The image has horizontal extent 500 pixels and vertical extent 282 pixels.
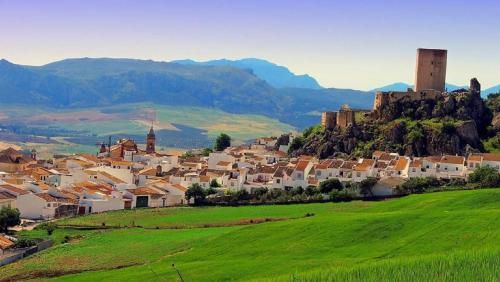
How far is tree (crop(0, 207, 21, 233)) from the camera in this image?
63.7 m

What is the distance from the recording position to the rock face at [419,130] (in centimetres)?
9088

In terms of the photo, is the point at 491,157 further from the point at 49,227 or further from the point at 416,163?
the point at 49,227

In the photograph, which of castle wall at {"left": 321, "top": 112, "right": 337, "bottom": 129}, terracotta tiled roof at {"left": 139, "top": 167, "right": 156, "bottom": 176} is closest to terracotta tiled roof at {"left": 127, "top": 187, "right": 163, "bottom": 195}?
terracotta tiled roof at {"left": 139, "top": 167, "right": 156, "bottom": 176}

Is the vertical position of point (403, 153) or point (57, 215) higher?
point (403, 153)

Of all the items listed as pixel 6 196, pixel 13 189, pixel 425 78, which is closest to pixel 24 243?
pixel 6 196

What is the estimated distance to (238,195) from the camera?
78.8 metres

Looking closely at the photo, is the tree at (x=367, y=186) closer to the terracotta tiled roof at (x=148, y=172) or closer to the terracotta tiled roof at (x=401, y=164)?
the terracotta tiled roof at (x=401, y=164)

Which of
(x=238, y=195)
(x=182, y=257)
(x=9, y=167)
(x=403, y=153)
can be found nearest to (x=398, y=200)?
(x=238, y=195)

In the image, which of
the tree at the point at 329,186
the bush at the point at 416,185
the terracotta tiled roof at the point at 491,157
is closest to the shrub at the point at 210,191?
the tree at the point at 329,186

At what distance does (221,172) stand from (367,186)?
65.7 ft

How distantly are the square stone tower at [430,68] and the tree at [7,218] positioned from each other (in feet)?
177

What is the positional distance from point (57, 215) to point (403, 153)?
124 feet

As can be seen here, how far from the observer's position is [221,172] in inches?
3580

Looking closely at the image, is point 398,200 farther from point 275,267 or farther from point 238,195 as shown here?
point 275,267
